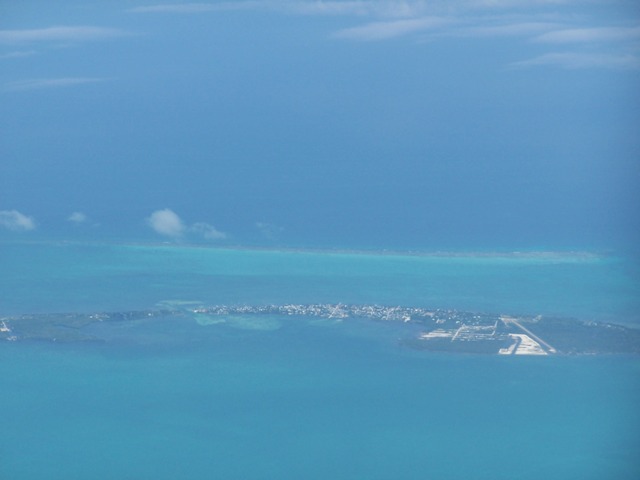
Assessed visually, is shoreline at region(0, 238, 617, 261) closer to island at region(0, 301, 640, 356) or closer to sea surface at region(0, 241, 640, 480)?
sea surface at region(0, 241, 640, 480)

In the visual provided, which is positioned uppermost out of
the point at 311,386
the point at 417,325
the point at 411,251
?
the point at 411,251

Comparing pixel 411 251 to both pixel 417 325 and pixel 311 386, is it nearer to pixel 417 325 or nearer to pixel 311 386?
pixel 417 325

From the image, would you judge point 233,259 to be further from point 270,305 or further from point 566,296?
point 566,296

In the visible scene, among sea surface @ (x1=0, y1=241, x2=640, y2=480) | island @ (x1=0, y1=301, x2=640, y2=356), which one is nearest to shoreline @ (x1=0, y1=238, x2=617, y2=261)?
sea surface @ (x1=0, y1=241, x2=640, y2=480)

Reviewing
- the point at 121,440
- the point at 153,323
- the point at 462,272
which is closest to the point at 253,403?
the point at 121,440

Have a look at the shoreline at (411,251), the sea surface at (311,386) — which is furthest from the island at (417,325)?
the shoreline at (411,251)

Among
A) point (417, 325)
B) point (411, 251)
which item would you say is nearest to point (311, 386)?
point (417, 325)
